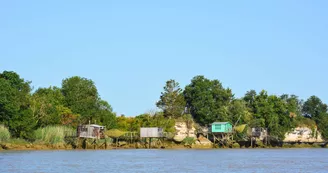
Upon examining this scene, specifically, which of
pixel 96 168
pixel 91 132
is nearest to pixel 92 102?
pixel 91 132

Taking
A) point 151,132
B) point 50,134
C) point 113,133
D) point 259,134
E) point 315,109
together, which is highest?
point 315,109

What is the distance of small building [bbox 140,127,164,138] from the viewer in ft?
294

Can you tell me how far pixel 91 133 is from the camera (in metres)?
83.4

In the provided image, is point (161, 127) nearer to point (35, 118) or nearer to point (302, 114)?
point (35, 118)

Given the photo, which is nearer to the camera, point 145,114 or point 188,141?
point 188,141

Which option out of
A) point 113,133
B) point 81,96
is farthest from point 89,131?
point 81,96

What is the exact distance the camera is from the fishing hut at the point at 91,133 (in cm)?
8294

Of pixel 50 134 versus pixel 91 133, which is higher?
pixel 91 133

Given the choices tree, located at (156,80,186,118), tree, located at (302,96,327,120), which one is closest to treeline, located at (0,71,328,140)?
tree, located at (156,80,186,118)

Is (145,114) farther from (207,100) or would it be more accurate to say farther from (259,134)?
(259,134)

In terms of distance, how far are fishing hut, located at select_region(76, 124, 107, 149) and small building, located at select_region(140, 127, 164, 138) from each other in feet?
23.7

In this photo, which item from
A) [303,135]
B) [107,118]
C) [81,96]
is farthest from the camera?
[303,135]

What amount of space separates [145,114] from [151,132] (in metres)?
8.86

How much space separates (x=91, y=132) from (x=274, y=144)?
40.6 metres
